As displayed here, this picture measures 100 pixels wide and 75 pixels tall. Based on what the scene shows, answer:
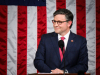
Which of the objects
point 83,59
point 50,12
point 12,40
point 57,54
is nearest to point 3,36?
point 12,40

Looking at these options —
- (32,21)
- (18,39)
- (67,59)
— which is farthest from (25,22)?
(67,59)

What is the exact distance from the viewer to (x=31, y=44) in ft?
6.83

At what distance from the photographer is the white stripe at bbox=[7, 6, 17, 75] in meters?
2.07

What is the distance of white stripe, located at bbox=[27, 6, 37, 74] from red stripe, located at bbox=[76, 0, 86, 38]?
0.81 metres

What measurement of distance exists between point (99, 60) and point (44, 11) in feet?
4.54

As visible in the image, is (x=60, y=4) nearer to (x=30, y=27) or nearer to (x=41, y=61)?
(x=30, y=27)

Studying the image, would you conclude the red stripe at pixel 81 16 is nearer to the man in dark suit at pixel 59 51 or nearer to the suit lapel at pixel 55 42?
the man in dark suit at pixel 59 51

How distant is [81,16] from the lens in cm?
212

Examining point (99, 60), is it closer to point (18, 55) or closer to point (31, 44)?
point (31, 44)

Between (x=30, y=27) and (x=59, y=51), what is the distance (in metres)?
0.83

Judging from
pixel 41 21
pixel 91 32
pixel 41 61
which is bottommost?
pixel 41 61

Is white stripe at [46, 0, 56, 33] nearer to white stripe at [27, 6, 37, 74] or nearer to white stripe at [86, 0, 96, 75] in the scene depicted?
white stripe at [27, 6, 37, 74]

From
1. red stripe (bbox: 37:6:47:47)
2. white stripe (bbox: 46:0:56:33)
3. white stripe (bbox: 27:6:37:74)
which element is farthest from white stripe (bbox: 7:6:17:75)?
white stripe (bbox: 46:0:56:33)

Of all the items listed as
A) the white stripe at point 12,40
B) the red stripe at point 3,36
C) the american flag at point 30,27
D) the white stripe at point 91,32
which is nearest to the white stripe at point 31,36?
the american flag at point 30,27
